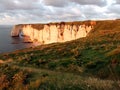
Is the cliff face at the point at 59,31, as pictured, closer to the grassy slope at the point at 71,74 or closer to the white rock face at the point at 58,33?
the white rock face at the point at 58,33

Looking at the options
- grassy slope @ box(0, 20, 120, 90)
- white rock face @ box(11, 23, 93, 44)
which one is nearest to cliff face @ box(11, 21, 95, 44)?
white rock face @ box(11, 23, 93, 44)

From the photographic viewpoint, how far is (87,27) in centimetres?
9819

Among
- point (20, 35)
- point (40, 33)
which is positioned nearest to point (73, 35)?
point (40, 33)

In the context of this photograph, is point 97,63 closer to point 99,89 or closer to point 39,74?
point 39,74

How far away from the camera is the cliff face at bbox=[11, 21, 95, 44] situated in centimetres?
9988

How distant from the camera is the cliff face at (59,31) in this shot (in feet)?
328

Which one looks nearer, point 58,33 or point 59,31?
point 59,31

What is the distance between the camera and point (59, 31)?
112562 millimetres

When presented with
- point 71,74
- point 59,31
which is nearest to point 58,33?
point 59,31

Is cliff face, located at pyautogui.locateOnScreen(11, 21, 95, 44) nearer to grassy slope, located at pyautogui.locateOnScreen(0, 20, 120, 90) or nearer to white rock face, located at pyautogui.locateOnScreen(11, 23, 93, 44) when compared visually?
white rock face, located at pyautogui.locateOnScreen(11, 23, 93, 44)

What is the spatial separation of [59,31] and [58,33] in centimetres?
159

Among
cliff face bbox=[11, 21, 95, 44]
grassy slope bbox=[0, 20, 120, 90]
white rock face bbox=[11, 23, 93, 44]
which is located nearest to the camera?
grassy slope bbox=[0, 20, 120, 90]

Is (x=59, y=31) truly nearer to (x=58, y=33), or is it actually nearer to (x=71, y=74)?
(x=58, y=33)

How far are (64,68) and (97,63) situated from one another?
7.03 ft
